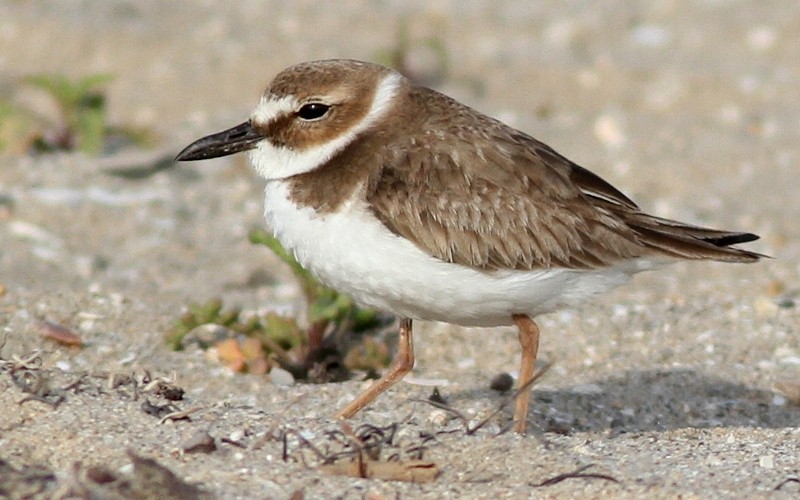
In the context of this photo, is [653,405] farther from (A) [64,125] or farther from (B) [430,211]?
(A) [64,125]

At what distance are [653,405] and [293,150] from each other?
2103mm

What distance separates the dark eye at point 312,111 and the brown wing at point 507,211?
38 cm

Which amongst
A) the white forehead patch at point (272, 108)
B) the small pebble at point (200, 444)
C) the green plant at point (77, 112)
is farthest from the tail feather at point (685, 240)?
the green plant at point (77, 112)

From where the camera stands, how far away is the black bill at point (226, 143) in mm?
5387

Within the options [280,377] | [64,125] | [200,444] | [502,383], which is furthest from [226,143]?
[64,125]

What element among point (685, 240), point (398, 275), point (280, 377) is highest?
point (685, 240)

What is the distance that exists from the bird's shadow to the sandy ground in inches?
0.6

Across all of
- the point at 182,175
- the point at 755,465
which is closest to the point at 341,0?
the point at 182,175

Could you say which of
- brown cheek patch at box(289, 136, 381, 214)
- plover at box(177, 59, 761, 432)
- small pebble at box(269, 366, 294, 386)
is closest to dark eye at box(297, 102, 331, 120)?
plover at box(177, 59, 761, 432)

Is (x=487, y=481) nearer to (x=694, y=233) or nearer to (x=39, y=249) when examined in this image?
(x=694, y=233)

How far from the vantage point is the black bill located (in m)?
5.39

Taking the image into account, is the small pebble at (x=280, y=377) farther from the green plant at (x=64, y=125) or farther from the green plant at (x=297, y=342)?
the green plant at (x=64, y=125)

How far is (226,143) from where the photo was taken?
17.7ft

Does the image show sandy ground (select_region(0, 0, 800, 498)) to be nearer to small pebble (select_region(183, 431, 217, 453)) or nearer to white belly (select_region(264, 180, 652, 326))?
small pebble (select_region(183, 431, 217, 453))
